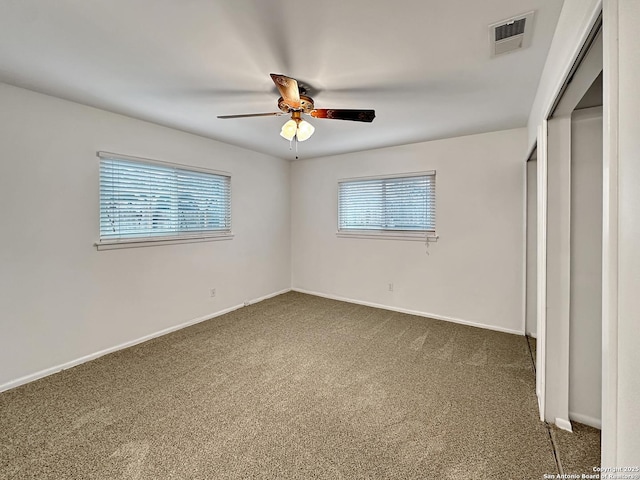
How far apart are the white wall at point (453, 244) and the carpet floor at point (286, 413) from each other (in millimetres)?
658

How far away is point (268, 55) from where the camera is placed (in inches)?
73.8

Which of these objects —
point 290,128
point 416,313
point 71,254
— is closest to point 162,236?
point 71,254

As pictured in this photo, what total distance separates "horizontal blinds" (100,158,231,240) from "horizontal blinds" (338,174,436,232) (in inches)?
74.8

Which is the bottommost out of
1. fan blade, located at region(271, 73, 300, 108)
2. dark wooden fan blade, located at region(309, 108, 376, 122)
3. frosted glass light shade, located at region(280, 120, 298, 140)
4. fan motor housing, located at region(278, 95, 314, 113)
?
frosted glass light shade, located at region(280, 120, 298, 140)

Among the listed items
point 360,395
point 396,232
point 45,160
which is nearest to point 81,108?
point 45,160

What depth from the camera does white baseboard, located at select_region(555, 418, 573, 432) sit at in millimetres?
1849

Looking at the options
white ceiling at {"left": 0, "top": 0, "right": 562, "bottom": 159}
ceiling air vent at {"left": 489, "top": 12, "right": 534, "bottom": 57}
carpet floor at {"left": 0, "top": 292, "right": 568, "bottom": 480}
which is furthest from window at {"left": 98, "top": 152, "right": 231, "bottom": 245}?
ceiling air vent at {"left": 489, "top": 12, "right": 534, "bottom": 57}

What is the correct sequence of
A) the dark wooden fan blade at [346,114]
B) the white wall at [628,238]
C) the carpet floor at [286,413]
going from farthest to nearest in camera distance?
the dark wooden fan blade at [346,114] → the carpet floor at [286,413] → the white wall at [628,238]

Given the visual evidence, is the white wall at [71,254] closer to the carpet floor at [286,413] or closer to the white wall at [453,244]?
the carpet floor at [286,413]

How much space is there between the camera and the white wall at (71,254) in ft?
7.75

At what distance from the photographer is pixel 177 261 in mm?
3617

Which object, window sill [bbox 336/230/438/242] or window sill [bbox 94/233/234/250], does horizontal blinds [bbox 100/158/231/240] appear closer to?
window sill [bbox 94/233/234/250]

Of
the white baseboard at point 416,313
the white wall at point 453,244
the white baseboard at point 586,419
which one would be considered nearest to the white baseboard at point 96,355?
the white baseboard at point 416,313

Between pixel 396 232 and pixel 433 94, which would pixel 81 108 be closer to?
pixel 433 94
